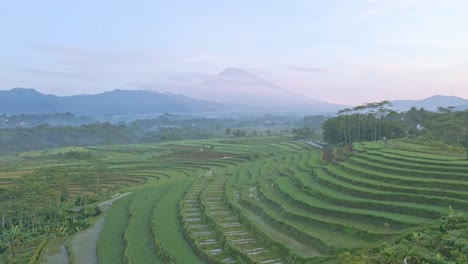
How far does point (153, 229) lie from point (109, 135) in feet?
334

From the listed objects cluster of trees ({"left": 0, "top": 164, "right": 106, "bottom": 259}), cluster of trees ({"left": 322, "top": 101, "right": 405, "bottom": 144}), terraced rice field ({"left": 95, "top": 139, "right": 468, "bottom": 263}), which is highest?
cluster of trees ({"left": 322, "top": 101, "right": 405, "bottom": 144})

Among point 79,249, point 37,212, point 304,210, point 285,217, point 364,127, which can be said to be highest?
point 364,127

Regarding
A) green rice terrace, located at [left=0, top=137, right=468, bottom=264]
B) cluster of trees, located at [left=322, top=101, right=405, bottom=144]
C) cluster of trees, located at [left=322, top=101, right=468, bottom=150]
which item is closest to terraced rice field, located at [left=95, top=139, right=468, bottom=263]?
green rice terrace, located at [left=0, top=137, right=468, bottom=264]

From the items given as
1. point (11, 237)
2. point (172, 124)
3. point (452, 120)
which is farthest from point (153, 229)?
point (172, 124)

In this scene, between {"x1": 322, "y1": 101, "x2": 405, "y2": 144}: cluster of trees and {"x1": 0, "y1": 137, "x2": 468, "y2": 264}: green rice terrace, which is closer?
{"x1": 0, "y1": 137, "x2": 468, "y2": 264}: green rice terrace

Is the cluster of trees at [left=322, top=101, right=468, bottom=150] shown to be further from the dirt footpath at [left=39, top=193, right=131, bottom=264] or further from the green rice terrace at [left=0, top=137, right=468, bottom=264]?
the dirt footpath at [left=39, top=193, right=131, bottom=264]

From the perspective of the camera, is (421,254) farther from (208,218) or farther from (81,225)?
(81,225)

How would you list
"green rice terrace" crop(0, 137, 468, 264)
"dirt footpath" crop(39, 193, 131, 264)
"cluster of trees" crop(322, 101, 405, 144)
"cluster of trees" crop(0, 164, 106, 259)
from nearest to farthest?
"green rice terrace" crop(0, 137, 468, 264), "dirt footpath" crop(39, 193, 131, 264), "cluster of trees" crop(0, 164, 106, 259), "cluster of trees" crop(322, 101, 405, 144)

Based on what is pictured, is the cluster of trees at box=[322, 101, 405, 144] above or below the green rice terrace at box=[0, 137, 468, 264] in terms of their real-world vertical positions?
above

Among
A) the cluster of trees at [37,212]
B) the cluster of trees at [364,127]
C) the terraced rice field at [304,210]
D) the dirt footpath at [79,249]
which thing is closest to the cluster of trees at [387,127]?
the cluster of trees at [364,127]

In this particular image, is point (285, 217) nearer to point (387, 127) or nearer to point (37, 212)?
point (37, 212)

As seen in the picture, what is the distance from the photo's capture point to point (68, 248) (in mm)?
19688

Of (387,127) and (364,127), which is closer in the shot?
(387,127)

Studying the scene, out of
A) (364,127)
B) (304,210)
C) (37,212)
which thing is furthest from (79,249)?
(364,127)
